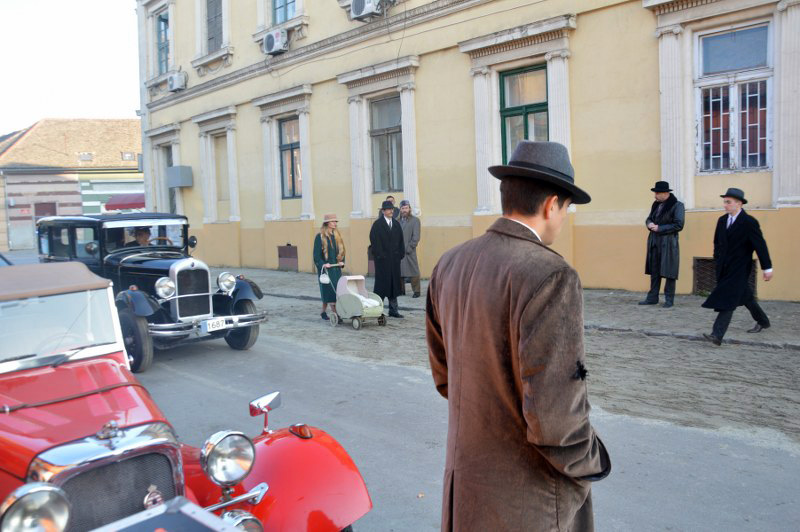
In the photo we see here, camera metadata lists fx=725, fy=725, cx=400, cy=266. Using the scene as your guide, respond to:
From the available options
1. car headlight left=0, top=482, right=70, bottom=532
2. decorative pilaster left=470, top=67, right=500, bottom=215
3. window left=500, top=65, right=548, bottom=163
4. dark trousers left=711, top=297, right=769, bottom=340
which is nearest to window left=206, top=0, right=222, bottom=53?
decorative pilaster left=470, top=67, right=500, bottom=215

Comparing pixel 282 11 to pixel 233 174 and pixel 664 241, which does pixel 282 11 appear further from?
pixel 664 241

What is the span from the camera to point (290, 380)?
7.96 m

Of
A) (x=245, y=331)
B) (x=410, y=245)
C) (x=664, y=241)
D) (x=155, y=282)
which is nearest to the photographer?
(x=155, y=282)

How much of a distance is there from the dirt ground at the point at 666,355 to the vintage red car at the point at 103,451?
146 inches

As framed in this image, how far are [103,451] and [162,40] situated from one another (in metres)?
26.5

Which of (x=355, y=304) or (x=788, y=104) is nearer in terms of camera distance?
(x=788, y=104)

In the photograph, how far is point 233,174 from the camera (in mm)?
22531

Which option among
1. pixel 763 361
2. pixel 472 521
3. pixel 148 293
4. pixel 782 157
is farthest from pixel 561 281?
pixel 782 157

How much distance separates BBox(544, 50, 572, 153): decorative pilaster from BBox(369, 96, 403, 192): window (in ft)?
14.7

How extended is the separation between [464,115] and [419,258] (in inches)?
131

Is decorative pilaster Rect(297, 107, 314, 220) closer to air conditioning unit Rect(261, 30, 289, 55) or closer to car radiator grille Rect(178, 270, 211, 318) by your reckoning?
air conditioning unit Rect(261, 30, 289, 55)

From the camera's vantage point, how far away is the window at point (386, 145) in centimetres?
1730

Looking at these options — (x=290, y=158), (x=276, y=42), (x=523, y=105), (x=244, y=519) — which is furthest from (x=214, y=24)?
(x=244, y=519)

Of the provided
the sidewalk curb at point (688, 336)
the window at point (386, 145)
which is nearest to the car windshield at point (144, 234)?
the sidewalk curb at point (688, 336)
